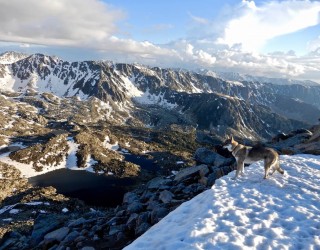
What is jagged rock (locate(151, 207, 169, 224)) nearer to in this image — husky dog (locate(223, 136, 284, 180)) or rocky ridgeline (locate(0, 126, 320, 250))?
rocky ridgeline (locate(0, 126, 320, 250))

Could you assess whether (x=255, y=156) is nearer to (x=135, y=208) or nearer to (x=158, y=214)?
(x=158, y=214)

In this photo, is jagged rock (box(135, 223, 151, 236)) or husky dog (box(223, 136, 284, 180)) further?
husky dog (box(223, 136, 284, 180))

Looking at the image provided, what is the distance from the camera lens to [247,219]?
17.2 metres

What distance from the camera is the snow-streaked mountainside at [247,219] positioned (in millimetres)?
14659

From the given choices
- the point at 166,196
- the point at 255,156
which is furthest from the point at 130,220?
the point at 255,156

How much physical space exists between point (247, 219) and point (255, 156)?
10.1 m

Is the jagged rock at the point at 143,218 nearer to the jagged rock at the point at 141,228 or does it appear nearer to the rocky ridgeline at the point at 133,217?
the rocky ridgeline at the point at 133,217

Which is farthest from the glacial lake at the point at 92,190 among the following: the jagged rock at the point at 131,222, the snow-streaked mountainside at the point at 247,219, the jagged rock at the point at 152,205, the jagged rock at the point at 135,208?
the snow-streaked mountainside at the point at 247,219

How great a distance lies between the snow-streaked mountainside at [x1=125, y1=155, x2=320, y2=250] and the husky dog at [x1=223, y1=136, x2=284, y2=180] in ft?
3.75

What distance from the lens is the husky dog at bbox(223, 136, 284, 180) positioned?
83.7ft

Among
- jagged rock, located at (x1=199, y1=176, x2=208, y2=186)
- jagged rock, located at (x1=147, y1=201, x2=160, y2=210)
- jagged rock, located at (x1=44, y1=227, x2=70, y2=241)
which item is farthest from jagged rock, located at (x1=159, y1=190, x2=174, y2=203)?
jagged rock, located at (x1=44, y1=227, x2=70, y2=241)

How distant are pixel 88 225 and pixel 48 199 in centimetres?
12756

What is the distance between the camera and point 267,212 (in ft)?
59.9

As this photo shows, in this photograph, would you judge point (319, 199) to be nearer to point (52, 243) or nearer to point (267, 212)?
point (267, 212)
